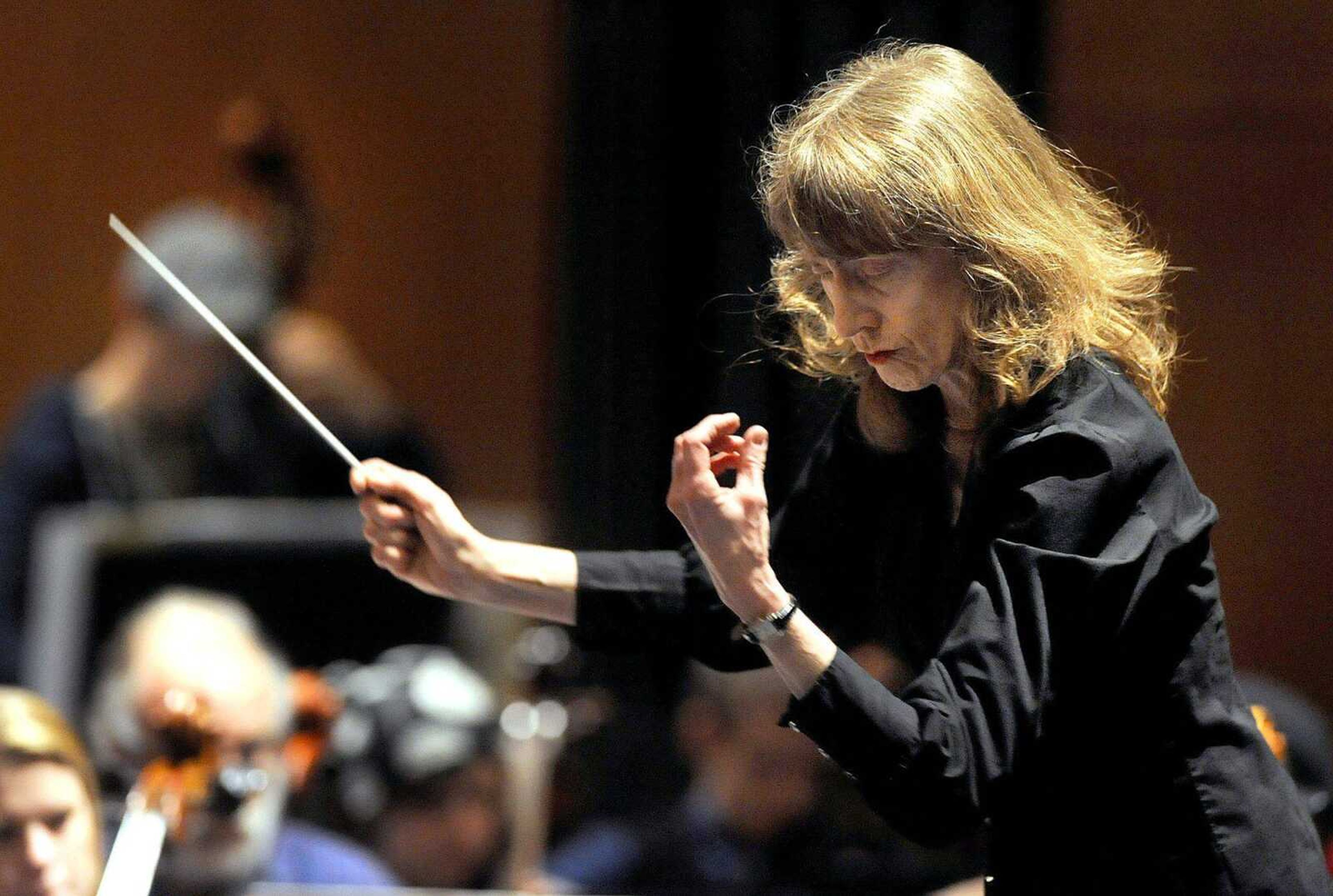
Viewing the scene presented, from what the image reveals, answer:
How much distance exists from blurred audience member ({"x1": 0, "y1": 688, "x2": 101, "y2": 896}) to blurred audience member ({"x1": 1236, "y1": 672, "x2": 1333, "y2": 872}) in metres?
1.29

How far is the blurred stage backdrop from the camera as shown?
143 inches

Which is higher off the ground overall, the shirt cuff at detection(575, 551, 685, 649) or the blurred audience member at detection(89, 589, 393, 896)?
the shirt cuff at detection(575, 551, 685, 649)

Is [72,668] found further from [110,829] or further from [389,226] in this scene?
[110,829]

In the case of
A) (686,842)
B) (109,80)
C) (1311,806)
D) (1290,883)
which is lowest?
(686,842)

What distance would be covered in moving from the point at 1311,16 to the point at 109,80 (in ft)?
7.63

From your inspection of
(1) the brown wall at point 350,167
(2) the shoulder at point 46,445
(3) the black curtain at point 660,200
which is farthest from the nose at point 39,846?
(1) the brown wall at point 350,167

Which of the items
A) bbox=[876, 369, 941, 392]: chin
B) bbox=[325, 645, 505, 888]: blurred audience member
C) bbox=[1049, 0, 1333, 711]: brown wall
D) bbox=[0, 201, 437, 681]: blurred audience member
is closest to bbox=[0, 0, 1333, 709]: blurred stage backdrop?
bbox=[1049, 0, 1333, 711]: brown wall

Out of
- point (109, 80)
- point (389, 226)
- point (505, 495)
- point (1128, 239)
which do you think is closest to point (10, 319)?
point (109, 80)

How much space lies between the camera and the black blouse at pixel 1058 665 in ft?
5.23

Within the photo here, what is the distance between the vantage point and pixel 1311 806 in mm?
2418

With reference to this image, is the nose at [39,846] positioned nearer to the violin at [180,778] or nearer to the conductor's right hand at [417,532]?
the violin at [180,778]

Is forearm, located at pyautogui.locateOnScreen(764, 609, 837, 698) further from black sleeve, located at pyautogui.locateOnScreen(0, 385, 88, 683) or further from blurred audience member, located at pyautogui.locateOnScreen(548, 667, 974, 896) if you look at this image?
black sleeve, located at pyautogui.locateOnScreen(0, 385, 88, 683)

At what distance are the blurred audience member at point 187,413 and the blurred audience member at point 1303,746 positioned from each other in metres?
1.75

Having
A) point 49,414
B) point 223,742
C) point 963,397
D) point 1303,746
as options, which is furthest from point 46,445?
point 963,397
